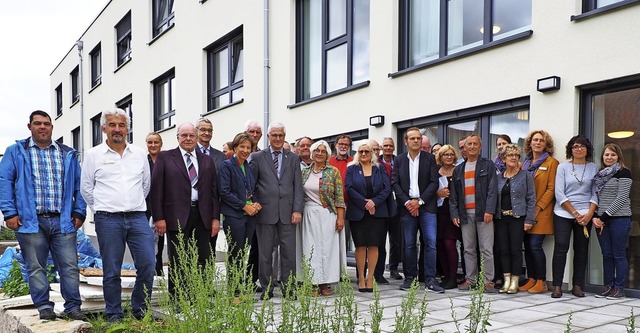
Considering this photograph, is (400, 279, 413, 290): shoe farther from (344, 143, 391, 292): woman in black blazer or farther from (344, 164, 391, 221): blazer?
(344, 164, 391, 221): blazer

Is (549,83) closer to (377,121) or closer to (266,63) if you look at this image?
(377,121)

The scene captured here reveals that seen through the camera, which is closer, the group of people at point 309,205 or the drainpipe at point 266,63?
the group of people at point 309,205

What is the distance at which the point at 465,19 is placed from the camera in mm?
7449

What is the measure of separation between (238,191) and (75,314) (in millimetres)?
1877

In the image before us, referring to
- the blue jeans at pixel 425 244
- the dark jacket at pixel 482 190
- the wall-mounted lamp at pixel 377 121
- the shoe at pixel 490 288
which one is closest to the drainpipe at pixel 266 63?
the wall-mounted lamp at pixel 377 121

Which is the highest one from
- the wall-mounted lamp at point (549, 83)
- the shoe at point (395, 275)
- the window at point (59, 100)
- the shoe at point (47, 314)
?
the window at point (59, 100)

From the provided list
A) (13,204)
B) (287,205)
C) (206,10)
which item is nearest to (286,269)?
(287,205)

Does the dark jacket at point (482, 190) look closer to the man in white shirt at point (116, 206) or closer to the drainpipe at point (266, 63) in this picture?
the man in white shirt at point (116, 206)

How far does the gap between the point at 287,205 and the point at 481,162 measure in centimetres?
226

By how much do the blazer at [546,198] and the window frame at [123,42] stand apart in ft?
50.7

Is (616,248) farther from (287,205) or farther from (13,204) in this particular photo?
(13,204)

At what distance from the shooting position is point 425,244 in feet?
20.8

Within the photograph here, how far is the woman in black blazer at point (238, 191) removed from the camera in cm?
558

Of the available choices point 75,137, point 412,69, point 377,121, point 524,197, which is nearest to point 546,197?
point 524,197
